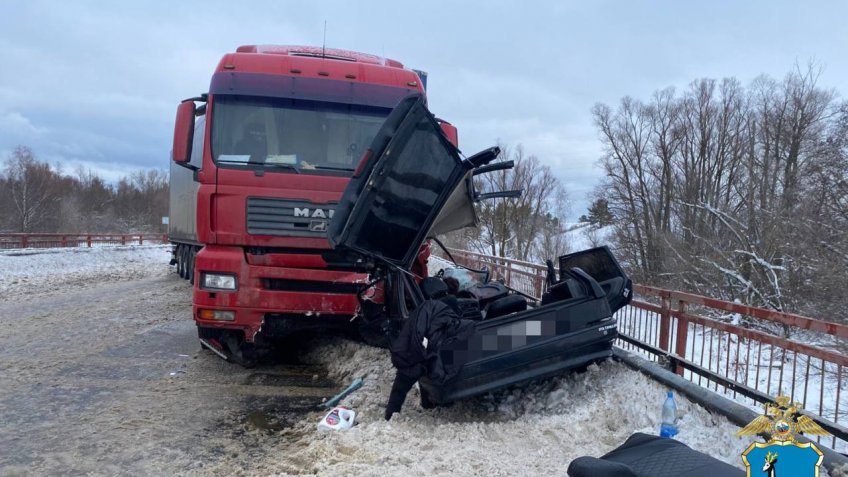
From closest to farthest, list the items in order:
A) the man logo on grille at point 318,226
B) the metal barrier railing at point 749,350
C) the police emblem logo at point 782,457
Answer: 1. the police emblem logo at point 782,457
2. the metal barrier railing at point 749,350
3. the man logo on grille at point 318,226

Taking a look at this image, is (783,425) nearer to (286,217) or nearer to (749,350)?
(749,350)

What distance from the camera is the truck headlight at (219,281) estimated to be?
5812 millimetres

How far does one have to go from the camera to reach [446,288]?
5.39 metres

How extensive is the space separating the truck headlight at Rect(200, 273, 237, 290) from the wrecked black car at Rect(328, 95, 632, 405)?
157cm

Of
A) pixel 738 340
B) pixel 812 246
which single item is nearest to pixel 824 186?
pixel 812 246

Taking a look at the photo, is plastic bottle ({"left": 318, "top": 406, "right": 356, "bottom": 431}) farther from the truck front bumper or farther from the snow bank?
the truck front bumper

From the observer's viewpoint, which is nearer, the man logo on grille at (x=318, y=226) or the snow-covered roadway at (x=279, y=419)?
the snow-covered roadway at (x=279, y=419)

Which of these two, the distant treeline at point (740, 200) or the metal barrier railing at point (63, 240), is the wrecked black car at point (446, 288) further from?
the metal barrier railing at point (63, 240)

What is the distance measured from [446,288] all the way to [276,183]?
6.92 feet

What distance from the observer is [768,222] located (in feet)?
67.5

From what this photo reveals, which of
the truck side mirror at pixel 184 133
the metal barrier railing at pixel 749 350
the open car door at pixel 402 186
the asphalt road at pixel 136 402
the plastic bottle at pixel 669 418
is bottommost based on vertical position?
the asphalt road at pixel 136 402

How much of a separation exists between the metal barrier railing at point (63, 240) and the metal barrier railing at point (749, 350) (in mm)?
26820

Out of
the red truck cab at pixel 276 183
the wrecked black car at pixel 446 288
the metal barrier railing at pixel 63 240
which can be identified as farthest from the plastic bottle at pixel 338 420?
the metal barrier railing at pixel 63 240

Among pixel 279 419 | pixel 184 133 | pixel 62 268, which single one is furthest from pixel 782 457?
pixel 62 268
